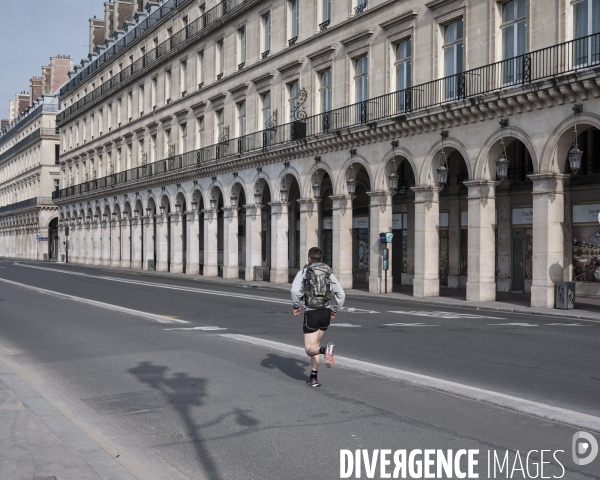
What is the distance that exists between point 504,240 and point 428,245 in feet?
10.4

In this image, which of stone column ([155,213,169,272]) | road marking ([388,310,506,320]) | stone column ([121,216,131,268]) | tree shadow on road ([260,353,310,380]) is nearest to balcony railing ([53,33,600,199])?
stone column ([155,213,169,272])

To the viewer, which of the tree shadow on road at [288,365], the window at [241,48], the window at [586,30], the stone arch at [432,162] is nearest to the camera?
the tree shadow on road at [288,365]

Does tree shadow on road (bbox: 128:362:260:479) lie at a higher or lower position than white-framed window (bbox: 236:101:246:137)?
lower

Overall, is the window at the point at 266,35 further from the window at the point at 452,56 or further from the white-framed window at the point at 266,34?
the window at the point at 452,56

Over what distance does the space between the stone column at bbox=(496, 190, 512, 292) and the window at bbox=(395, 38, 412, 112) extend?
16.7 ft

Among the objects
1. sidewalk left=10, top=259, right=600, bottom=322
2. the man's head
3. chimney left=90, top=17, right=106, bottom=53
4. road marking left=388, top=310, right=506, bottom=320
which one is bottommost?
sidewalk left=10, top=259, right=600, bottom=322

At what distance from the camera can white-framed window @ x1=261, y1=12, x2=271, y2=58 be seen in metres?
40.0

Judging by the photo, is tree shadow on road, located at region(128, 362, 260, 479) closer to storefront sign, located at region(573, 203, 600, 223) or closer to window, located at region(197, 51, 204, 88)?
storefront sign, located at region(573, 203, 600, 223)

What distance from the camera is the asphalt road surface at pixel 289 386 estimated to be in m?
6.54

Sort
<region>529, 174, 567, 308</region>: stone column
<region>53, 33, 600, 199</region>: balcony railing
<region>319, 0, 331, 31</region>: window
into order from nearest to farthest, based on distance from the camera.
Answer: <region>53, 33, 600, 199</region>: balcony railing → <region>529, 174, 567, 308</region>: stone column → <region>319, 0, 331, 31</region>: window

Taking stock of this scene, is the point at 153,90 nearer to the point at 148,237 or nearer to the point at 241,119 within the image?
the point at 148,237

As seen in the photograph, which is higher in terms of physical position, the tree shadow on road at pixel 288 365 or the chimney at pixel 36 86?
the chimney at pixel 36 86

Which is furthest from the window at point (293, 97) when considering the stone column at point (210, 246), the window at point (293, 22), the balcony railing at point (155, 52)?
the stone column at point (210, 246)

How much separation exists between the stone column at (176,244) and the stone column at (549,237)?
104ft
